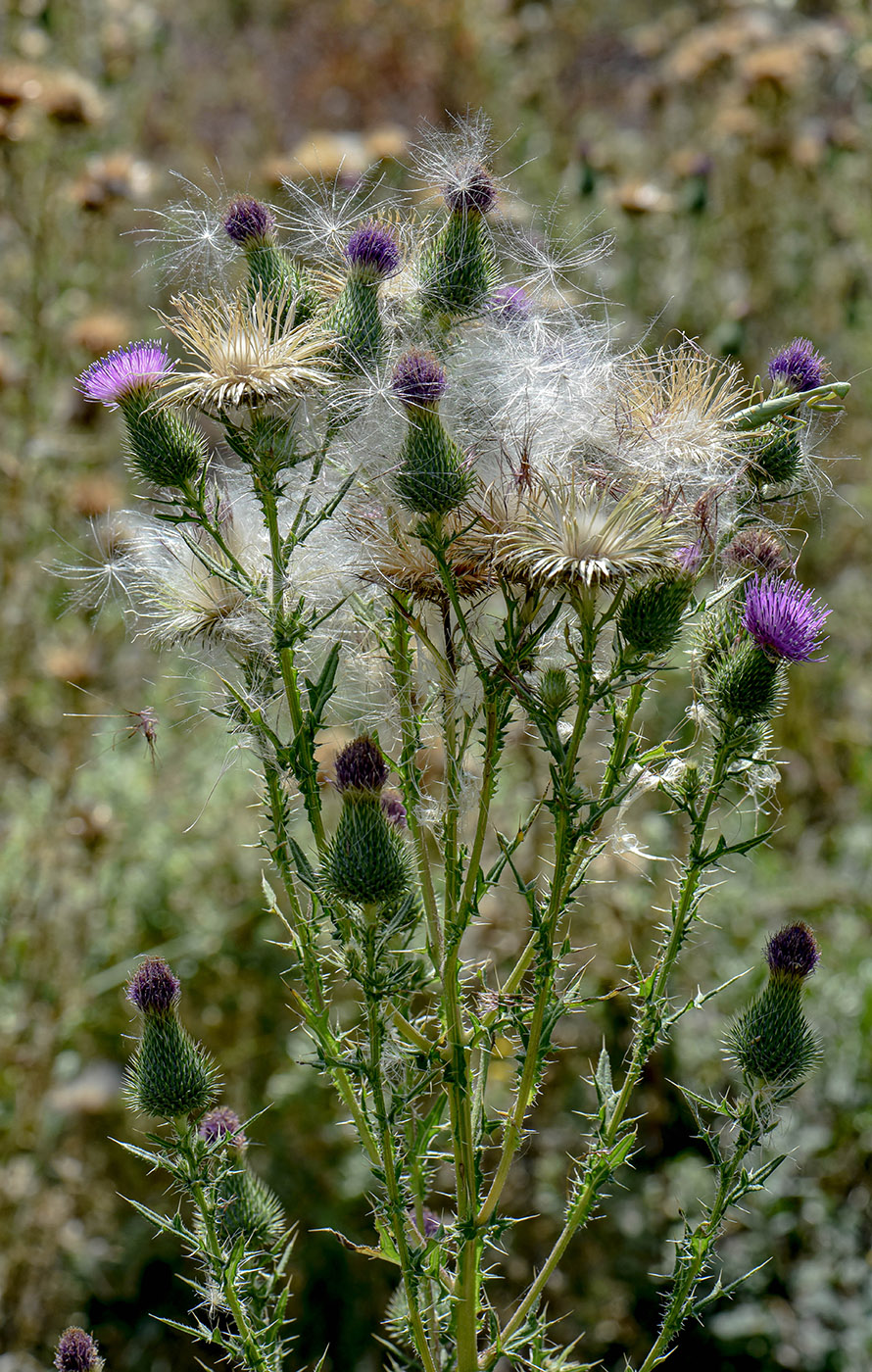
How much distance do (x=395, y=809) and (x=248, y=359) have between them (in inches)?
28.7

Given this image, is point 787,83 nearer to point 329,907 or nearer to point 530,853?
point 530,853

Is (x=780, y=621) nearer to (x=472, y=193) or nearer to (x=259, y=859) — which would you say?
(x=472, y=193)

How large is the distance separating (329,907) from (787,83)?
6290 millimetres

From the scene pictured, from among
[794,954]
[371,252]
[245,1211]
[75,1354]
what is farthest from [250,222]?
[75,1354]

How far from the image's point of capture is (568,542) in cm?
150

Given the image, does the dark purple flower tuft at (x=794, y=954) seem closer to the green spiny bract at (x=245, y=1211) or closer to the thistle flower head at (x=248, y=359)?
the green spiny bract at (x=245, y=1211)

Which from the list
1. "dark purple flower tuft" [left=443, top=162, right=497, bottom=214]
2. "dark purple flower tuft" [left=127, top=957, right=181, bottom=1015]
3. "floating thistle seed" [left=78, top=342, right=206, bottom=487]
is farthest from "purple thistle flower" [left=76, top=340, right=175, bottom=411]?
"dark purple flower tuft" [left=127, top=957, right=181, bottom=1015]

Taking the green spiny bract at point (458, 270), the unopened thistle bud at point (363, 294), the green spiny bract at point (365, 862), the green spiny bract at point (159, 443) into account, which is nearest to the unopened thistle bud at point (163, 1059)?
the green spiny bract at point (365, 862)

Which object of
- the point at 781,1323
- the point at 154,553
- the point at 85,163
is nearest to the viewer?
the point at 154,553

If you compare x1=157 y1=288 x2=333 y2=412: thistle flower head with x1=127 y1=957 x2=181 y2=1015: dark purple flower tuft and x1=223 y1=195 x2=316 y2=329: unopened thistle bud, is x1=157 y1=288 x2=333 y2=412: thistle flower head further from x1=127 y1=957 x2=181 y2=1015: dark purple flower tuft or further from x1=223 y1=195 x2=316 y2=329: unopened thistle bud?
x1=127 y1=957 x2=181 y2=1015: dark purple flower tuft

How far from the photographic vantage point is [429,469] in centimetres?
A: 153

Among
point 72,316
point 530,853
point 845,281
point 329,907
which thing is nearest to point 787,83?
point 845,281

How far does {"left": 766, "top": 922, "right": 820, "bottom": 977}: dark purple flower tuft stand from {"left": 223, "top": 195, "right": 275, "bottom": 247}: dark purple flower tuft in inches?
52.4

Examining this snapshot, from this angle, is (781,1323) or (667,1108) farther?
(667,1108)
